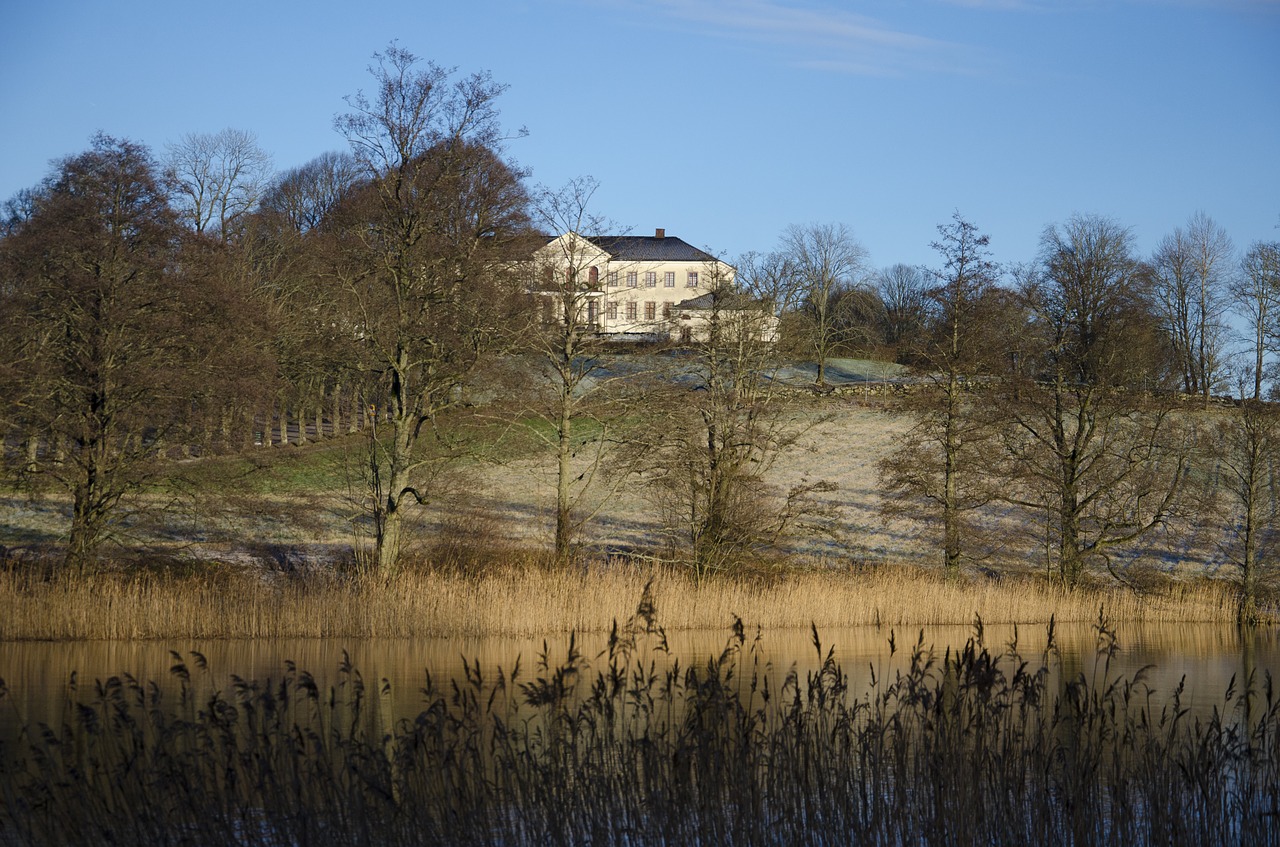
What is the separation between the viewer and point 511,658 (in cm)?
1842

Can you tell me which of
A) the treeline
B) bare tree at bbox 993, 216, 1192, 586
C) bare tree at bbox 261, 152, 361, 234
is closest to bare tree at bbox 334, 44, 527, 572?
the treeline

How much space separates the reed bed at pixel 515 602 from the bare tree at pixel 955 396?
2.65 m

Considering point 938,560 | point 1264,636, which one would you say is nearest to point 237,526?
point 938,560

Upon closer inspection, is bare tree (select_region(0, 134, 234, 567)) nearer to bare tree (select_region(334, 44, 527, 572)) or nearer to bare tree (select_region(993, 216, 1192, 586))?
bare tree (select_region(334, 44, 527, 572))

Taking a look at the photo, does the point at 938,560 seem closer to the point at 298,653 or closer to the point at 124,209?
the point at 298,653

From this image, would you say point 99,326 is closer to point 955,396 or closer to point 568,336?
point 568,336

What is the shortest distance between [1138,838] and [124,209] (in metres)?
19.4

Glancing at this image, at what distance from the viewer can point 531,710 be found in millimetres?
13938

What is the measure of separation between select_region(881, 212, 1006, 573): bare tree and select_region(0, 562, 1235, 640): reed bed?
2.65 meters

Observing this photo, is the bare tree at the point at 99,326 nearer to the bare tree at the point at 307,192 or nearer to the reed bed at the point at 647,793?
the reed bed at the point at 647,793

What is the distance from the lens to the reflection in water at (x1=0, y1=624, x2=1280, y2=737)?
1521 cm

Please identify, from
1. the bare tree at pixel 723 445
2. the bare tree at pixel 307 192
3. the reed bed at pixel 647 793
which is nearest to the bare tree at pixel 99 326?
the bare tree at pixel 723 445

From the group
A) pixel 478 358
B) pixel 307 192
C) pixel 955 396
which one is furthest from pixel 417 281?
pixel 307 192

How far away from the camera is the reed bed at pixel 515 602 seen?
19.7 m
